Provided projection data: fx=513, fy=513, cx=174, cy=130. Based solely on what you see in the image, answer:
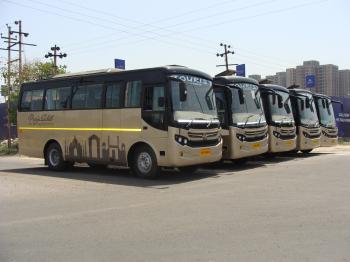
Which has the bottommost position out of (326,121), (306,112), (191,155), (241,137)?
(191,155)

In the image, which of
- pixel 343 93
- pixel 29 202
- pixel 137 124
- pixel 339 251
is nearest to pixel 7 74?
pixel 137 124

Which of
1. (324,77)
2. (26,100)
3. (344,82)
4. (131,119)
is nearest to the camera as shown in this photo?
(131,119)

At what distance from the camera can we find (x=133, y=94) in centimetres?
1439

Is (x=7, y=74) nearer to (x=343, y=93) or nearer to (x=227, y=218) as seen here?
(x=227, y=218)

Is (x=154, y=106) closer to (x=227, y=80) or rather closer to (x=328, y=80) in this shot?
(x=227, y=80)

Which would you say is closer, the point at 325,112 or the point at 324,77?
the point at 325,112

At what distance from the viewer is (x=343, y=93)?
59719 millimetres

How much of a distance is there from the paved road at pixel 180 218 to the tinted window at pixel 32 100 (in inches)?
152

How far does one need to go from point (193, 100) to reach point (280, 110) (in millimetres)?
6477

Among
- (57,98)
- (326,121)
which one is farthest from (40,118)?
(326,121)

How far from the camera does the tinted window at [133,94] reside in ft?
46.6

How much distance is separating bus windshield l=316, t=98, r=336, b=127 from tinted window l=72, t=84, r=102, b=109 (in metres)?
11.2

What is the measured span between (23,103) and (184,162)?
788 centimetres

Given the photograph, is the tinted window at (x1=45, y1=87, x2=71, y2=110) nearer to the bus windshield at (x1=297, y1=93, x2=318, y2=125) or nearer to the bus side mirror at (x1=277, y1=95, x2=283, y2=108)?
the bus side mirror at (x1=277, y1=95, x2=283, y2=108)
